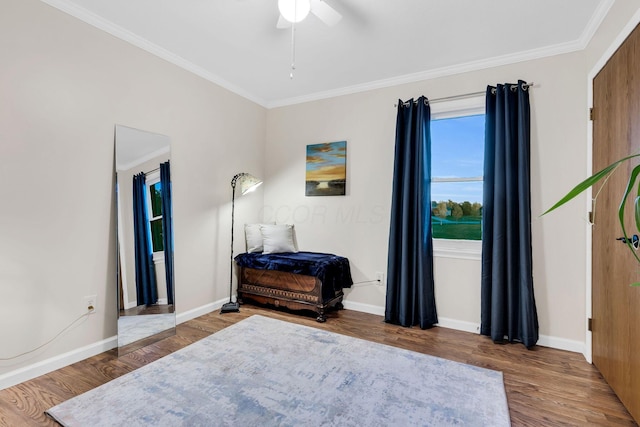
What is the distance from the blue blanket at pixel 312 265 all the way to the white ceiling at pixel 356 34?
1.95m

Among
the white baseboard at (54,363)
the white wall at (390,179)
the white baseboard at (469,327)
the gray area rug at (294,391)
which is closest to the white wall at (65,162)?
the white baseboard at (54,363)

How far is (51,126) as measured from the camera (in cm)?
224

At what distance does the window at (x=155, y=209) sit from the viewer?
114 inches

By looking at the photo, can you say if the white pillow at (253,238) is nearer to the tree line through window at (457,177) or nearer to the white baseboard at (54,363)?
the white baseboard at (54,363)

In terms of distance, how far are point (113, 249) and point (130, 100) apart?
1.24 meters

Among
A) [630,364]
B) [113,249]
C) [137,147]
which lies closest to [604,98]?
[630,364]

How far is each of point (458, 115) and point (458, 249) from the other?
4.38ft

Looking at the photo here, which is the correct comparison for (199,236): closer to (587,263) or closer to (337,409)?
(337,409)

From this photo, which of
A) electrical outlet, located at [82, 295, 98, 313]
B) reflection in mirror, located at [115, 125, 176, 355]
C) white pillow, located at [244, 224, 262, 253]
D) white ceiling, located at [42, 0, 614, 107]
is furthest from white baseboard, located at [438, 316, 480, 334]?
electrical outlet, located at [82, 295, 98, 313]

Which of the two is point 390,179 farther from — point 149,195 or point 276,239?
point 149,195

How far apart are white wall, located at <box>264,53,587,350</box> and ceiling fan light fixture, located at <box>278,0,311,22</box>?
168cm

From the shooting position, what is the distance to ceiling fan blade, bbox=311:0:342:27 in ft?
6.50

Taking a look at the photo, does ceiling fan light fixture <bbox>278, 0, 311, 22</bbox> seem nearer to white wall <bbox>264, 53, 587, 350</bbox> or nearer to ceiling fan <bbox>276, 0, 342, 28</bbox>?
ceiling fan <bbox>276, 0, 342, 28</bbox>

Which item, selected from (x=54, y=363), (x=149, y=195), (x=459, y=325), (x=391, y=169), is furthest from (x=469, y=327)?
(x=54, y=363)
